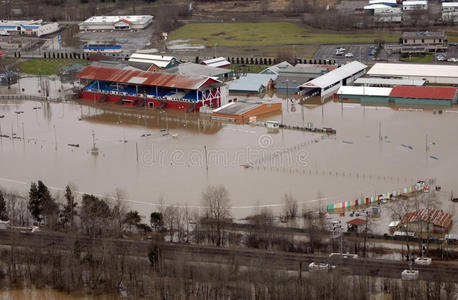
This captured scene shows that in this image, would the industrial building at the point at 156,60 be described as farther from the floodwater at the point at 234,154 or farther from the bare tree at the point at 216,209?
the bare tree at the point at 216,209

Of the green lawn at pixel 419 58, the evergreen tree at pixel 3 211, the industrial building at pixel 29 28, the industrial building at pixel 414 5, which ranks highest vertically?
the industrial building at pixel 414 5

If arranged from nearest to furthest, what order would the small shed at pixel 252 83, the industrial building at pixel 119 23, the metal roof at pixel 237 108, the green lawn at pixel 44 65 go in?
the metal roof at pixel 237 108, the small shed at pixel 252 83, the green lawn at pixel 44 65, the industrial building at pixel 119 23

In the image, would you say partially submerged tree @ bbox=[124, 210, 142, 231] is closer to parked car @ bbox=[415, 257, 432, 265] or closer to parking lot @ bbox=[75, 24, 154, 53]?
parked car @ bbox=[415, 257, 432, 265]

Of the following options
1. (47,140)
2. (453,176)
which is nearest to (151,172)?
(47,140)

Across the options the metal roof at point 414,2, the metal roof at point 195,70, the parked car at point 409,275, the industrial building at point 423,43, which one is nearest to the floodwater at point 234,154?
the metal roof at point 195,70

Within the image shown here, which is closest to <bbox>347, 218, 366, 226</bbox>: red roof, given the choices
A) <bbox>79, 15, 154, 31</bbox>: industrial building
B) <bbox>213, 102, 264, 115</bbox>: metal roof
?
<bbox>213, 102, 264, 115</bbox>: metal roof

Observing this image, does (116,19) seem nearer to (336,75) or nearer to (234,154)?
(336,75)
